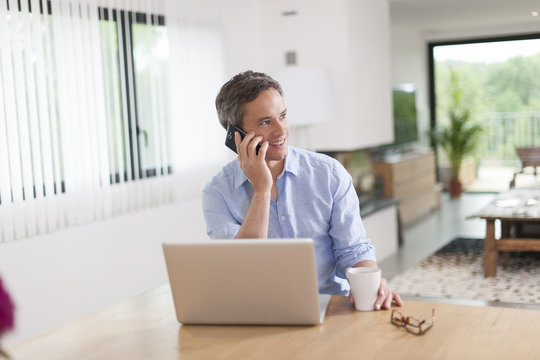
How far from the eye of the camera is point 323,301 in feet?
5.82

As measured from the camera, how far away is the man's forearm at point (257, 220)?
6.25 feet

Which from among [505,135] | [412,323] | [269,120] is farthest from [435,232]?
[412,323]

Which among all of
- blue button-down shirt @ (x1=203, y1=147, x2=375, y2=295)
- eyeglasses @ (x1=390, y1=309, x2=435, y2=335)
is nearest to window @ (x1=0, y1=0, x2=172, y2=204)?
blue button-down shirt @ (x1=203, y1=147, x2=375, y2=295)

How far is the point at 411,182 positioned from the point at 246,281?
5990 millimetres

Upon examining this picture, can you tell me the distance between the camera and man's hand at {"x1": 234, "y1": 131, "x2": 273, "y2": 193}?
6.40ft

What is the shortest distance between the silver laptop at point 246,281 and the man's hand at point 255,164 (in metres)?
0.40

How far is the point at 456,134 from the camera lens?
9156 mm

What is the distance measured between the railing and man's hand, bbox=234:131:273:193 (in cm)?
840

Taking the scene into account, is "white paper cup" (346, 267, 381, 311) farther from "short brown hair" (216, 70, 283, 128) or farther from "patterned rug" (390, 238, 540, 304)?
"patterned rug" (390, 238, 540, 304)

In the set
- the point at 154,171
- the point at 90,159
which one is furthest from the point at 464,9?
the point at 90,159

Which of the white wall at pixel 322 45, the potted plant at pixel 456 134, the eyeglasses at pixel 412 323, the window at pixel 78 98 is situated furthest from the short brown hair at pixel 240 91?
the potted plant at pixel 456 134

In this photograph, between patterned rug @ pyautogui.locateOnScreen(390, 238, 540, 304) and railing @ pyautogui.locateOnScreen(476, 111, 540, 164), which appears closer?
patterned rug @ pyautogui.locateOnScreen(390, 238, 540, 304)

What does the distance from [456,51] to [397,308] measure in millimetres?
8573

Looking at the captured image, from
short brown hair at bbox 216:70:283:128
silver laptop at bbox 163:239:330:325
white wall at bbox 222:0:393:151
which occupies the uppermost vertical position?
white wall at bbox 222:0:393:151
